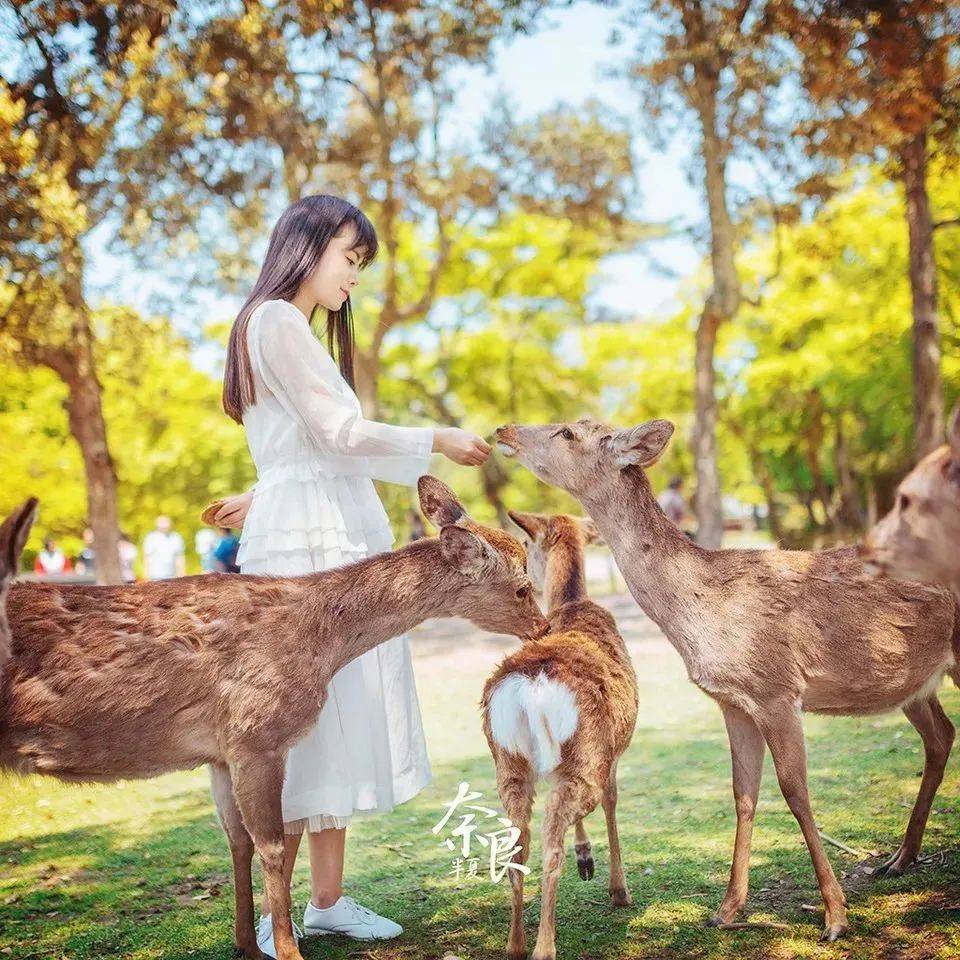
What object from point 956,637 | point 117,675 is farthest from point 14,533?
point 956,637

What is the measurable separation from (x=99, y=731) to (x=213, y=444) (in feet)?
81.5

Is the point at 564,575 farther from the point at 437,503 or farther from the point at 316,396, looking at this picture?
the point at 316,396

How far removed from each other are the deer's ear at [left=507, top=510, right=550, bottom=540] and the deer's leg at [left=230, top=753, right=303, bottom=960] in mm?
1950

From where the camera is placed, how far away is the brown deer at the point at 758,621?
155 inches

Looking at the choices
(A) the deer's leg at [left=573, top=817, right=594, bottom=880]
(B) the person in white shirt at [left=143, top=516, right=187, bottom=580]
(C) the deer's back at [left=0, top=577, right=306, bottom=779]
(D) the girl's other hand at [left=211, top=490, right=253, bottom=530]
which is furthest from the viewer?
(B) the person in white shirt at [left=143, top=516, right=187, bottom=580]

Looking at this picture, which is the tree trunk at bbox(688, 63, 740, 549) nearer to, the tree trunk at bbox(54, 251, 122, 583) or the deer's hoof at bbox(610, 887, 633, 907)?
the tree trunk at bbox(54, 251, 122, 583)

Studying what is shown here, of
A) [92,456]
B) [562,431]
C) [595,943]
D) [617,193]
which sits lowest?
[595,943]

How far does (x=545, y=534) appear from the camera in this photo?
5.14 metres

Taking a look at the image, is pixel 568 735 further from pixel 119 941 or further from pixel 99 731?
pixel 119 941

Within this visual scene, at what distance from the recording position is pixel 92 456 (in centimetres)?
Answer: 1411

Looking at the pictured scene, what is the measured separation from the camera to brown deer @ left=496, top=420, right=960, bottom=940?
395cm

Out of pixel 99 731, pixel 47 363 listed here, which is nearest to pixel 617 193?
pixel 47 363

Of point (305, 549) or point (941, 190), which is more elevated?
point (941, 190)

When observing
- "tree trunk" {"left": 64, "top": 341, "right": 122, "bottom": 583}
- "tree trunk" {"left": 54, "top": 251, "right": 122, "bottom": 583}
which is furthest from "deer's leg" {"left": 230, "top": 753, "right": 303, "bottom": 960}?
"tree trunk" {"left": 64, "top": 341, "right": 122, "bottom": 583}
